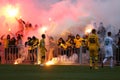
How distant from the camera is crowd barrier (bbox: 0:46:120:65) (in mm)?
35938

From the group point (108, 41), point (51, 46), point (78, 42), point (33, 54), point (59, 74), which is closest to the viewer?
point (59, 74)

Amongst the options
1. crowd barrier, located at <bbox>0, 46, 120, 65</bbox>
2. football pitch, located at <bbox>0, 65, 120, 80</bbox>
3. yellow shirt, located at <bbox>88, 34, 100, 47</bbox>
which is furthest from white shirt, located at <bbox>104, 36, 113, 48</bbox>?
football pitch, located at <bbox>0, 65, 120, 80</bbox>

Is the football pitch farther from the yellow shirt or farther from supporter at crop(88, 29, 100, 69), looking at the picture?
the yellow shirt

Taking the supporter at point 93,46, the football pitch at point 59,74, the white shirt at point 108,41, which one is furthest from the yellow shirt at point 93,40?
the football pitch at point 59,74

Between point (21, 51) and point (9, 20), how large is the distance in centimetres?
1127

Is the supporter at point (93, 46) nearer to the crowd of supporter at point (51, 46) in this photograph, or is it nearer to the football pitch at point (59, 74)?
the football pitch at point (59, 74)

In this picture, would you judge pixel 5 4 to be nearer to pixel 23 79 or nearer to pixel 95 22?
pixel 95 22

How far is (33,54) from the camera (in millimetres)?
37094

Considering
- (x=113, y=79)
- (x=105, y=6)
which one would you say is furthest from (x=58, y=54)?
(x=113, y=79)

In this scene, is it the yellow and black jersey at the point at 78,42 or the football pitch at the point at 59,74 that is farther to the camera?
the yellow and black jersey at the point at 78,42

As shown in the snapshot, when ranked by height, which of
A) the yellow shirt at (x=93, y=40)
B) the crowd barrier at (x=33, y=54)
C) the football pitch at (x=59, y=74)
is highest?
the yellow shirt at (x=93, y=40)

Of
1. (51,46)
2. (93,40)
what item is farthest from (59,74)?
(51,46)

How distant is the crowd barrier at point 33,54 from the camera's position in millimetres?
35938

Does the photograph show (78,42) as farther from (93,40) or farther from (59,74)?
(59,74)
